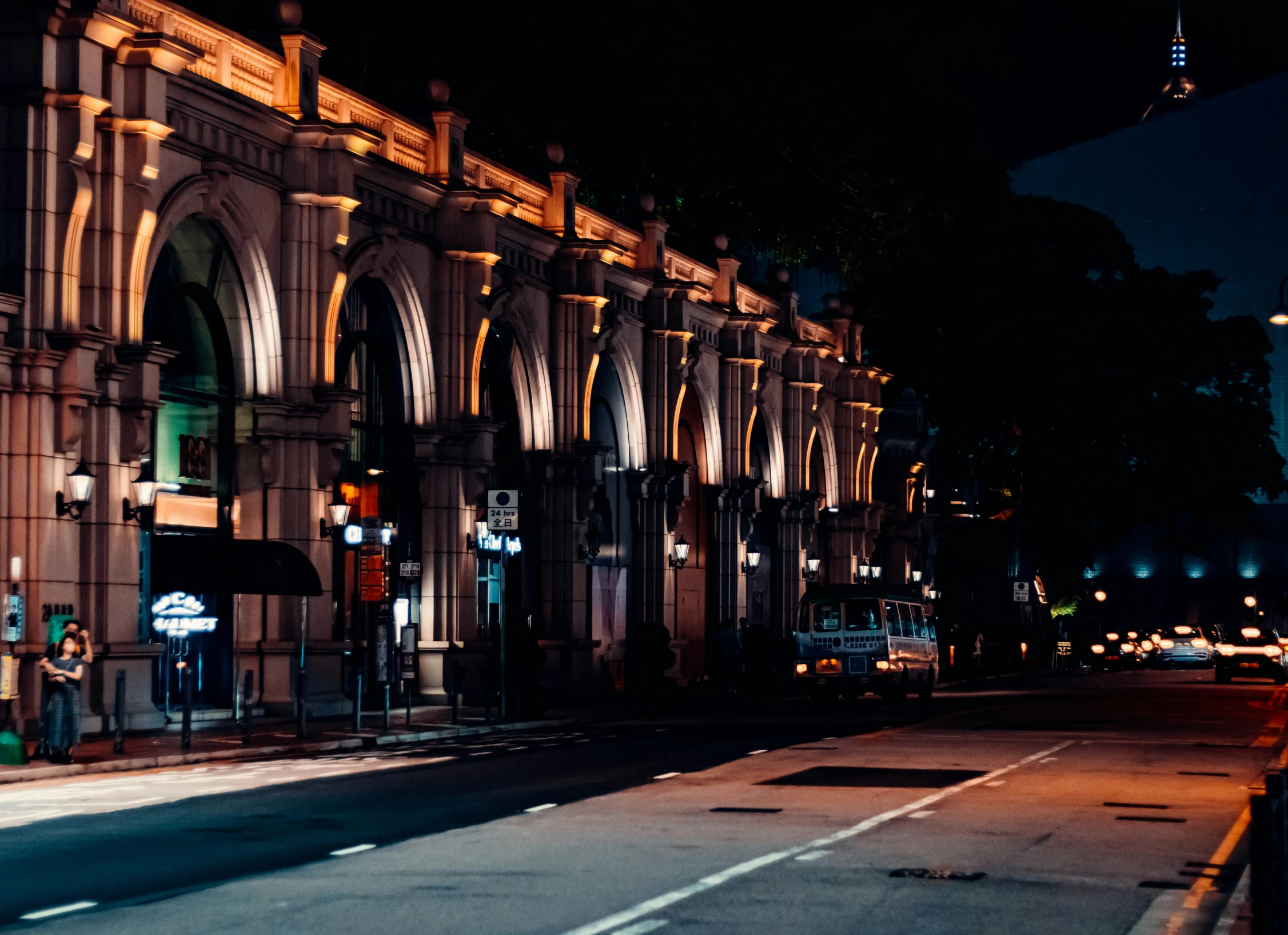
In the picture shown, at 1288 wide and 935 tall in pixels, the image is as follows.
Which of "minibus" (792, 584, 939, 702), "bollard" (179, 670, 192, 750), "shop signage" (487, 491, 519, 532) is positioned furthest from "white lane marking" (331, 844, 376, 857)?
"minibus" (792, 584, 939, 702)

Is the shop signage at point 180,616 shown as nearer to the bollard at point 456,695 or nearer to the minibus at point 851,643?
the bollard at point 456,695

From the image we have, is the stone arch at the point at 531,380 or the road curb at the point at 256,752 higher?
the stone arch at the point at 531,380

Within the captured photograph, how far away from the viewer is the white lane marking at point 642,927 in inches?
441

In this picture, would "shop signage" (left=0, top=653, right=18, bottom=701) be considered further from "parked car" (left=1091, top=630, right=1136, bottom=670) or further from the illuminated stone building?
"parked car" (left=1091, top=630, right=1136, bottom=670)

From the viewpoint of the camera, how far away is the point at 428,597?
129ft

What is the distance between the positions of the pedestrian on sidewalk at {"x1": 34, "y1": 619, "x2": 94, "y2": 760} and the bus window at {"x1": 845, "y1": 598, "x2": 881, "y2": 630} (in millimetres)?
20256

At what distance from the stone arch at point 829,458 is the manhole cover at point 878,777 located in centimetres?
4505

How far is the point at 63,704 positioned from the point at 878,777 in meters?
9.80

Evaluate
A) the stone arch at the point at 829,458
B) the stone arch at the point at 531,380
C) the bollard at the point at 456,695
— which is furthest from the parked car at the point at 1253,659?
the bollard at the point at 456,695

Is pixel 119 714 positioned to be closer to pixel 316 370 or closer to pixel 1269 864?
pixel 316 370

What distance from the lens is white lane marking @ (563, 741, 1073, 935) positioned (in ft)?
38.0

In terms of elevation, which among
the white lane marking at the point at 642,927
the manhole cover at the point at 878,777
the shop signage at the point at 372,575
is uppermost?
the shop signage at the point at 372,575

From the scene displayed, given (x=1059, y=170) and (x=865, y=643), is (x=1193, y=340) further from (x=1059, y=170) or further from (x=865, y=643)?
(x=1059, y=170)

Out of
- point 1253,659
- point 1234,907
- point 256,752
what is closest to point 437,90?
point 256,752
